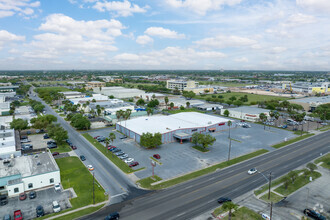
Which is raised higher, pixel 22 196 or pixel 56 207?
pixel 56 207

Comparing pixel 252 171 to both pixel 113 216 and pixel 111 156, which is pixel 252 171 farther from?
pixel 111 156

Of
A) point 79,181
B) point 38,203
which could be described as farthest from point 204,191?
point 38,203

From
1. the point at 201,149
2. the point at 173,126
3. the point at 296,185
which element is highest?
the point at 173,126

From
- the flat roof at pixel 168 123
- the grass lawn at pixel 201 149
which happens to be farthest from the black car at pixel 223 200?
the flat roof at pixel 168 123

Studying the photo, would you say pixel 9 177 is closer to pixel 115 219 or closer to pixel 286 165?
pixel 115 219

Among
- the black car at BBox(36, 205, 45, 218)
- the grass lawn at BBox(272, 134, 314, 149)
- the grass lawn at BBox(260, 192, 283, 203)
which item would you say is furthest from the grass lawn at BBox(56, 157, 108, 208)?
the grass lawn at BBox(272, 134, 314, 149)
